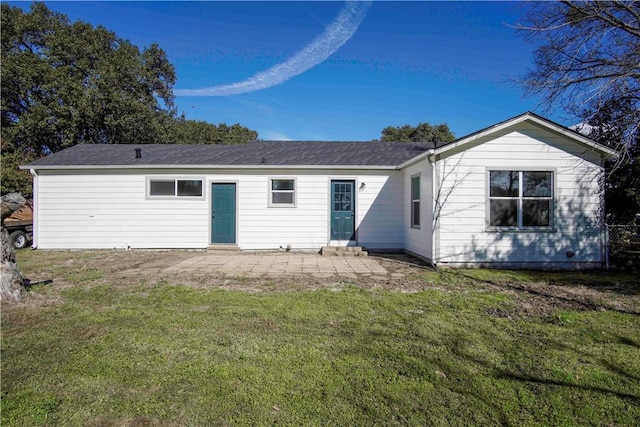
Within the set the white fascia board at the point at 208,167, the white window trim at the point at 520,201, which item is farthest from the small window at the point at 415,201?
the white window trim at the point at 520,201

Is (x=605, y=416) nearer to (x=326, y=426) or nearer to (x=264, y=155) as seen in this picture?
(x=326, y=426)

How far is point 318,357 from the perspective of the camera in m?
3.13

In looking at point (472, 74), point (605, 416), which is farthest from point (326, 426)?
point (472, 74)

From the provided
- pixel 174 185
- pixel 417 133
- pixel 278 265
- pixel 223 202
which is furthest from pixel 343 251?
pixel 417 133

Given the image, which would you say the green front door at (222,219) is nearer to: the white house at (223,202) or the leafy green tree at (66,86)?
the white house at (223,202)

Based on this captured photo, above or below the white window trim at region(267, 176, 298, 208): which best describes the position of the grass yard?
below

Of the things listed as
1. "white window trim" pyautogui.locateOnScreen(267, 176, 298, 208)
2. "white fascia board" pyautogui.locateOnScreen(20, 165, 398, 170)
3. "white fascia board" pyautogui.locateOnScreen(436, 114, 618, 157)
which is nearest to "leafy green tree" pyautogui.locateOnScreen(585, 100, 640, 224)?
"white fascia board" pyautogui.locateOnScreen(436, 114, 618, 157)

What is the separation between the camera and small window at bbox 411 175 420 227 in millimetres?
9602

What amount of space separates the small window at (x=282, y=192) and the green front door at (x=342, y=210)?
136cm

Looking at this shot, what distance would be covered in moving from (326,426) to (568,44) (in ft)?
40.4

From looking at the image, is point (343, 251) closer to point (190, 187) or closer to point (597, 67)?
point (190, 187)

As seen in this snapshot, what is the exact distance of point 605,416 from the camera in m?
2.29

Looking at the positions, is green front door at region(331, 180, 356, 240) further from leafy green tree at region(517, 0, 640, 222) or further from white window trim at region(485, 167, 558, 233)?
leafy green tree at region(517, 0, 640, 222)

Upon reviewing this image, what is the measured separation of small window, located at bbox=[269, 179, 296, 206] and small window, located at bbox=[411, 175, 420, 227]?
12.4 feet
